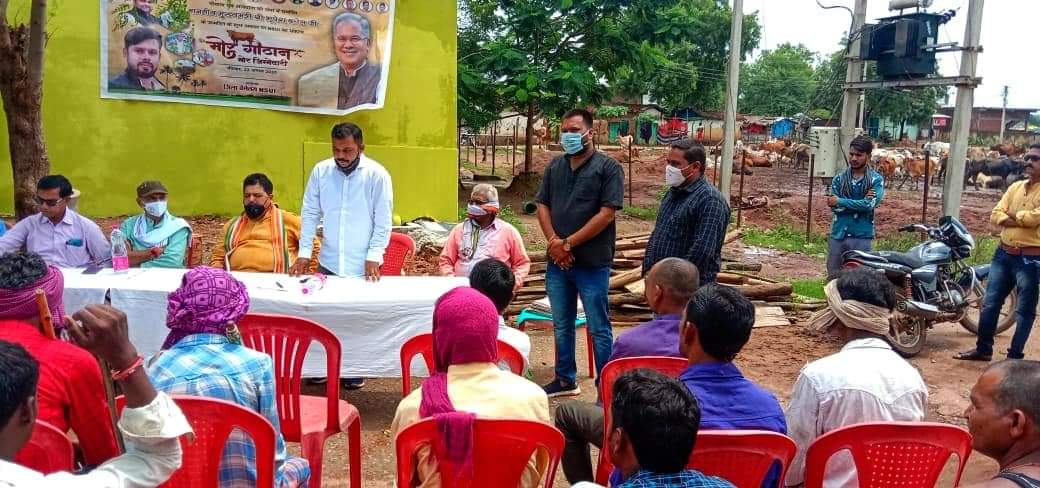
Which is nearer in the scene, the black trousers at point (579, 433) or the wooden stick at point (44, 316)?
the wooden stick at point (44, 316)

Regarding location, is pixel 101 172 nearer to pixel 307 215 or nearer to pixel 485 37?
pixel 307 215

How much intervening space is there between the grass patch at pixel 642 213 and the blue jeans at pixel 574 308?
1130cm

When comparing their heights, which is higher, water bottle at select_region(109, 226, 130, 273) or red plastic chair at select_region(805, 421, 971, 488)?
water bottle at select_region(109, 226, 130, 273)

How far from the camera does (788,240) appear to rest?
13.9 m

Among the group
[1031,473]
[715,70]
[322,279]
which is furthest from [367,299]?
[715,70]

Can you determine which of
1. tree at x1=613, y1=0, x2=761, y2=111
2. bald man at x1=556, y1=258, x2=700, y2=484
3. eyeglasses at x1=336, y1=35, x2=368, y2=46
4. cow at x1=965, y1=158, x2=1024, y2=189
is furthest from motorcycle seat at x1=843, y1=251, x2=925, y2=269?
tree at x1=613, y1=0, x2=761, y2=111

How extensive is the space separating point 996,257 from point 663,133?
36761 mm

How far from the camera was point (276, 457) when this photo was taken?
2.58m

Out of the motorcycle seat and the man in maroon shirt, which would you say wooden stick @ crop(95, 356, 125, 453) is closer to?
the man in maroon shirt

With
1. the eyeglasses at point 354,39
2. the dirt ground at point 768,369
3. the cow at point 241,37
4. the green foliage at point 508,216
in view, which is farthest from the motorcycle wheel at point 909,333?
the green foliage at point 508,216

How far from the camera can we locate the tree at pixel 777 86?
176ft

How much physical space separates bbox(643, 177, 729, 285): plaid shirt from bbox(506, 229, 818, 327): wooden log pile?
246 centimetres

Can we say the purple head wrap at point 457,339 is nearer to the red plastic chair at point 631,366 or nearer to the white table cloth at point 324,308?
the red plastic chair at point 631,366

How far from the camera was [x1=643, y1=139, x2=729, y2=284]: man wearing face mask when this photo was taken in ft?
15.0
